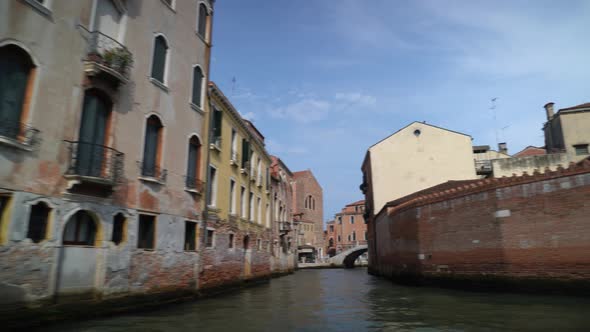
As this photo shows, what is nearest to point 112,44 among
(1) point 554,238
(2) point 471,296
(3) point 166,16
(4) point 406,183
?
(3) point 166,16

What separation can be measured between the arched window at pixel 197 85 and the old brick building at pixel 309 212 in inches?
1597

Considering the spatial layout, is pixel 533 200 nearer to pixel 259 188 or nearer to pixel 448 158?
pixel 259 188

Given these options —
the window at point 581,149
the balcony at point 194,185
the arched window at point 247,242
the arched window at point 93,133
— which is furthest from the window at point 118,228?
the window at point 581,149

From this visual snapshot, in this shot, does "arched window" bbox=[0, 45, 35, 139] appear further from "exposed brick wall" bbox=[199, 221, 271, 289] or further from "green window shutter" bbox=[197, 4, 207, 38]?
"green window shutter" bbox=[197, 4, 207, 38]

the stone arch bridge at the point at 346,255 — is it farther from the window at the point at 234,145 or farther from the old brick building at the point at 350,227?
the window at the point at 234,145

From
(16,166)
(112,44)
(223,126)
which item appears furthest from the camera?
(223,126)

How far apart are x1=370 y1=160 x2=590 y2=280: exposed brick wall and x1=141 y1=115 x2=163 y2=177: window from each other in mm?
11667

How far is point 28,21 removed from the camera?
7.48 m

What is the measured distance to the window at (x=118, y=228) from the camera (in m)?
9.48

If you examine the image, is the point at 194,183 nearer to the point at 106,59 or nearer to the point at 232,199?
the point at 232,199

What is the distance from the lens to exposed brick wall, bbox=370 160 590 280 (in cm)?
1136

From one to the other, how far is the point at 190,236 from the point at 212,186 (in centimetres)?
284

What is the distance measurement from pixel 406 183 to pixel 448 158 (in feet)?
12.4

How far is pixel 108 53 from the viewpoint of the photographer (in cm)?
920
